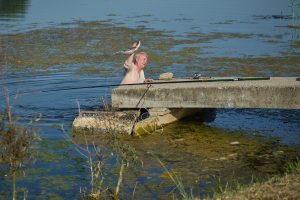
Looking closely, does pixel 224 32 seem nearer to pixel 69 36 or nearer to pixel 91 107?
pixel 69 36

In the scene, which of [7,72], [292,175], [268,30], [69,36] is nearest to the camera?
[292,175]

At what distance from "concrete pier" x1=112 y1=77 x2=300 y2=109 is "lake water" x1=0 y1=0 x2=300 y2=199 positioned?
0.64 metres

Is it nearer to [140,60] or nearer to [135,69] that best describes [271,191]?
[140,60]

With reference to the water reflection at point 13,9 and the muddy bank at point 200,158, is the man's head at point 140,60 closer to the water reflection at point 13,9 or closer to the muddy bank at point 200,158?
the muddy bank at point 200,158

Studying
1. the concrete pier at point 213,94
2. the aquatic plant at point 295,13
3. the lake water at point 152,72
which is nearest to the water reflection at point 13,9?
the lake water at point 152,72

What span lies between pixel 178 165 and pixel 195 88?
210 cm

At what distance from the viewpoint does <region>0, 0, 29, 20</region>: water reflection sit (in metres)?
31.8

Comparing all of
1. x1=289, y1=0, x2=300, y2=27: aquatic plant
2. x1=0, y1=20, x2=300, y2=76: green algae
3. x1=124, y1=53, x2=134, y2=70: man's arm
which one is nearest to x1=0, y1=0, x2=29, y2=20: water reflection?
x1=0, y1=20, x2=300, y2=76: green algae

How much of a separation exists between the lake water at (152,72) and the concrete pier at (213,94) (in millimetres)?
637

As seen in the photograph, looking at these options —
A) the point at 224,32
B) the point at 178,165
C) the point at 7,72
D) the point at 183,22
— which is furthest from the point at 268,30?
the point at 178,165

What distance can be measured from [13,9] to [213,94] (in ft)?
90.6

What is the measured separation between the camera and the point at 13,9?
3566 cm

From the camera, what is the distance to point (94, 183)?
7.23 m

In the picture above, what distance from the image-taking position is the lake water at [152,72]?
847 cm
